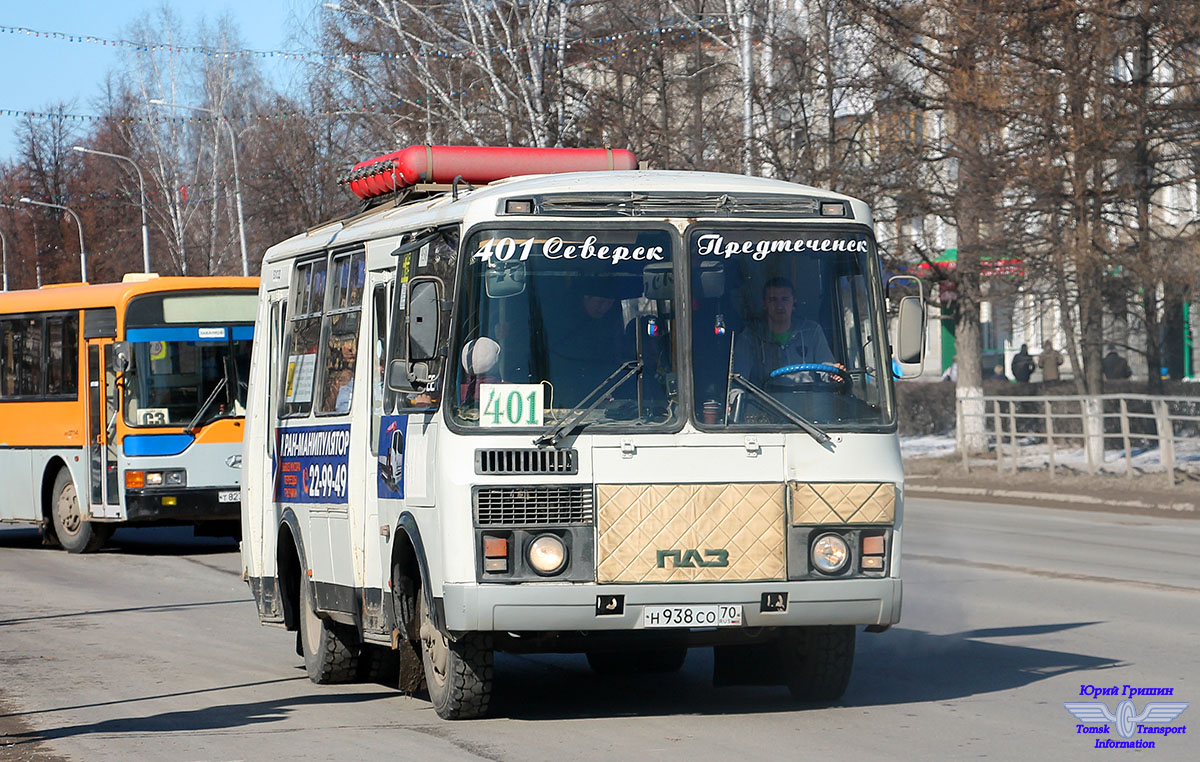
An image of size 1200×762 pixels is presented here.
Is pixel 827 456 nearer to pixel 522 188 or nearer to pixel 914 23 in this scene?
pixel 522 188

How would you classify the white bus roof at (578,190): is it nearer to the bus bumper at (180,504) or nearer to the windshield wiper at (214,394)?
the windshield wiper at (214,394)

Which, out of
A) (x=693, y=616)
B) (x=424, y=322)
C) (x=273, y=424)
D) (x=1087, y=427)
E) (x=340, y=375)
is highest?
(x=424, y=322)

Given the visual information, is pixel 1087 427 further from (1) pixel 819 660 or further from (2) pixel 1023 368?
(1) pixel 819 660

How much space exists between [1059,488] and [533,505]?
19.9 m

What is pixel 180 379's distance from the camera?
20.7 m

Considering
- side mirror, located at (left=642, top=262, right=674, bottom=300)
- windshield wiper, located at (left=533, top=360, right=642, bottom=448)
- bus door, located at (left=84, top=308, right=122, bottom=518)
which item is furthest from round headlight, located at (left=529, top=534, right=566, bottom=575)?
bus door, located at (left=84, top=308, right=122, bottom=518)

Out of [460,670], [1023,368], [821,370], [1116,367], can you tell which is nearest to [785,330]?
[821,370]

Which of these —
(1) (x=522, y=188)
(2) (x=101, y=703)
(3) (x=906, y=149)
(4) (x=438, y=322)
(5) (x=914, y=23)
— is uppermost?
(5) (x=914, y=23)

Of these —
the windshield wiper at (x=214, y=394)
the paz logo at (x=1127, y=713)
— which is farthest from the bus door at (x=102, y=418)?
the paz logo at (x=1127, y=713)

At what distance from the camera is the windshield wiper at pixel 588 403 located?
8.38 metres

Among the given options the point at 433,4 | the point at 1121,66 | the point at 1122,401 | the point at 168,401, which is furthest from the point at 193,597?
the point at 433,4

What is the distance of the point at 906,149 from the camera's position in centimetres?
2973

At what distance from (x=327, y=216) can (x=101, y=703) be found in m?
40.4

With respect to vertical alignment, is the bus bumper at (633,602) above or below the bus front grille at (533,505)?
below
